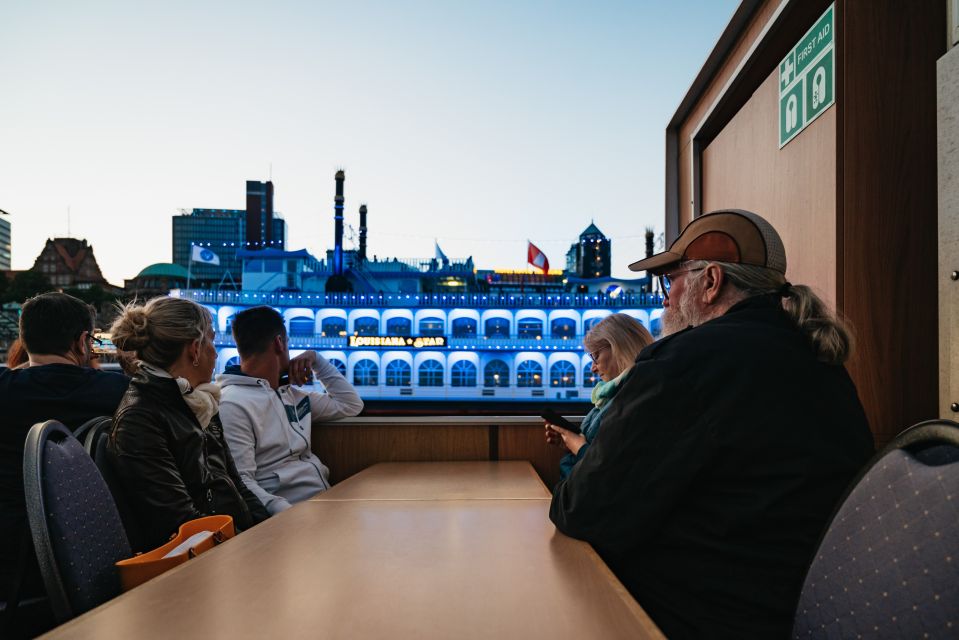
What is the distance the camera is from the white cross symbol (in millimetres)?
1892

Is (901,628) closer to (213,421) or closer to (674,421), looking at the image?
(674,421)

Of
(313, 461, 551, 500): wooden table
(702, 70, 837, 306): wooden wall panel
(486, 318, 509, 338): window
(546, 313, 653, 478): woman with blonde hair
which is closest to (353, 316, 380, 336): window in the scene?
(486, 318, 509, 338): window

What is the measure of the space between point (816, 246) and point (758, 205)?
0.54 m

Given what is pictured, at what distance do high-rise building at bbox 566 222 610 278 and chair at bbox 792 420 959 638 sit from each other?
34.9m

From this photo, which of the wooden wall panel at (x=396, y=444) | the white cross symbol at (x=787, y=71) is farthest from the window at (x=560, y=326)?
the white cross symbol at (x=787, y=71)

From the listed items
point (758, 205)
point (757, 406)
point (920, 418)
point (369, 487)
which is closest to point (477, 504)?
Answer: point (369, 487)

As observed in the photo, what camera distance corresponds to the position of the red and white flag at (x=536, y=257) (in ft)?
74.6

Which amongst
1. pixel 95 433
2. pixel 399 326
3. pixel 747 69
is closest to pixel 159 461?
pixel 95 433

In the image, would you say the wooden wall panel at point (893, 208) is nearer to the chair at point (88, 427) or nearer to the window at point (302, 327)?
the chair at point (88, 427)

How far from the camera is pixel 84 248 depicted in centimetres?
3819

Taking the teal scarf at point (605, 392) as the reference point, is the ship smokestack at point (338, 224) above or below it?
above

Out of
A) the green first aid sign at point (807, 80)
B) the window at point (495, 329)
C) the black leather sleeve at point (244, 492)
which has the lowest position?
the black leather sleeve at point (244, 492)

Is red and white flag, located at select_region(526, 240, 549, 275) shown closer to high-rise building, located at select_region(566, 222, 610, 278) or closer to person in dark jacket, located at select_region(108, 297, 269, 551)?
high-rise building, located at select_region(566, 222, 610, 278)

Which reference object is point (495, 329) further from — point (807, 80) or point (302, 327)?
point (807, 80)
